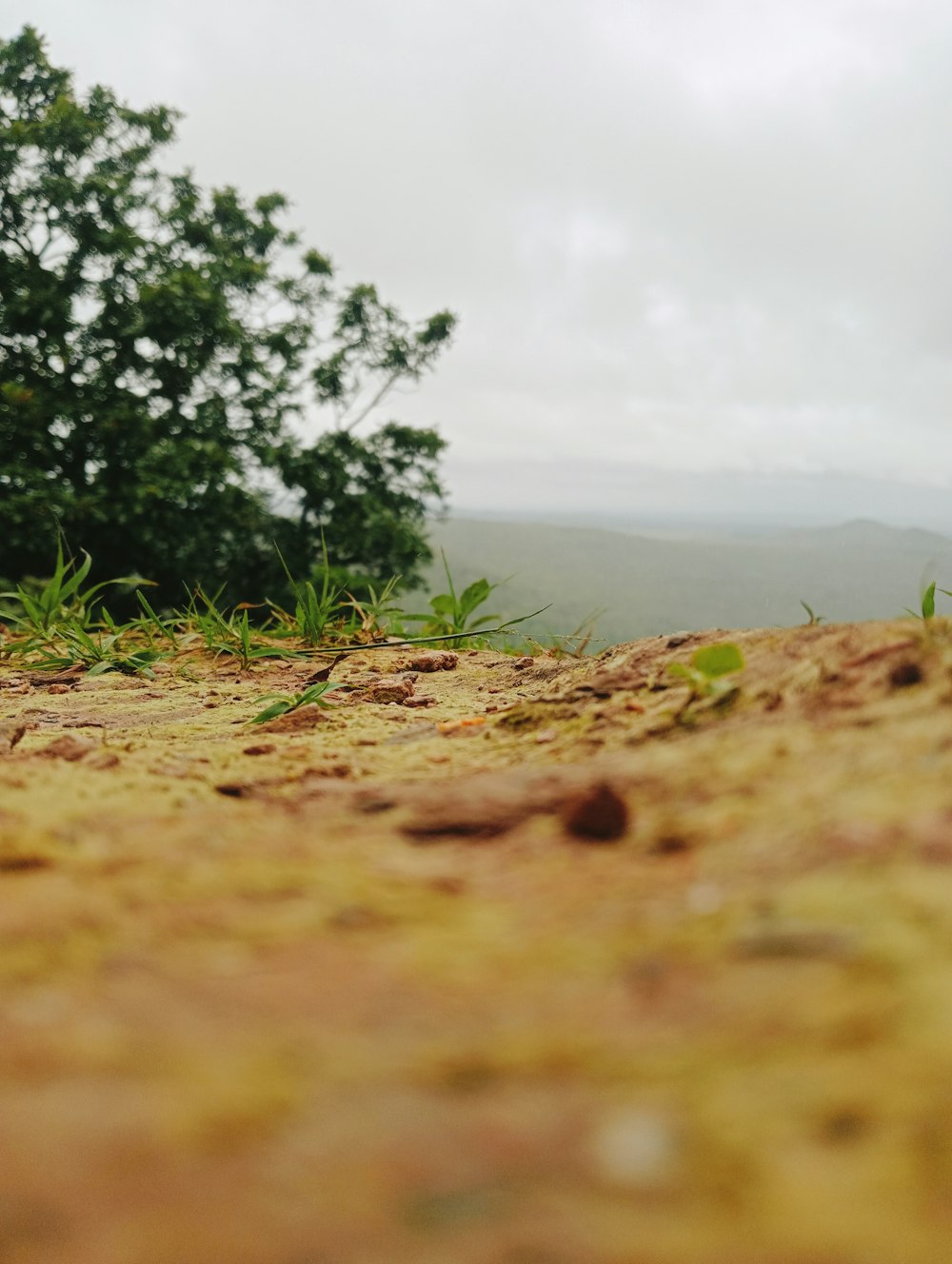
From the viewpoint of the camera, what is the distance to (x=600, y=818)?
0.65 meters

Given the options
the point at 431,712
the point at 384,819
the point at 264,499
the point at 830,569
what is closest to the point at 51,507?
the point at 264,499

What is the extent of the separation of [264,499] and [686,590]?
34.2 metres

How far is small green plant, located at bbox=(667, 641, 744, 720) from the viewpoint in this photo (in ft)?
3.25

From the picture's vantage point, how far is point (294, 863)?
64 cm

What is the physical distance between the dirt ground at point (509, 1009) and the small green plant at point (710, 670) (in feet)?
0.48

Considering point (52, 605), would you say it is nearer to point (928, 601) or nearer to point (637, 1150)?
point (928, 601)

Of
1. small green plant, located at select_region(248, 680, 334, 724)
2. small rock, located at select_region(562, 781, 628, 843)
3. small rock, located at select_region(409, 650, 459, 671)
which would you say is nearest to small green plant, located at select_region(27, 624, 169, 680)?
small rock, located at select_region(409, 650, 459, 671)

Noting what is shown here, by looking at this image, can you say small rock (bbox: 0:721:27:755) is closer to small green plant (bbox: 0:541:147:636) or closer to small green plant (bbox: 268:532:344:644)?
small green plant (bbox: 268:532:344:644)

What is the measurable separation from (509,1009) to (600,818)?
24cm

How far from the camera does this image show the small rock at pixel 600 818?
65 centimetres

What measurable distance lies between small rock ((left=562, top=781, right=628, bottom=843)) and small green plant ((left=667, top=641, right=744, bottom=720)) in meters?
0.35

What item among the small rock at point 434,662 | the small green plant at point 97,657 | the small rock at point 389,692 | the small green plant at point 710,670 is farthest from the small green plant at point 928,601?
the small green plant at point 97,657

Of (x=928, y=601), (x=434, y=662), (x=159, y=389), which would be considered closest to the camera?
(x=928, y=601)

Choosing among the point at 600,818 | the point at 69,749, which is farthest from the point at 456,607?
the point at 600,818
